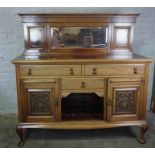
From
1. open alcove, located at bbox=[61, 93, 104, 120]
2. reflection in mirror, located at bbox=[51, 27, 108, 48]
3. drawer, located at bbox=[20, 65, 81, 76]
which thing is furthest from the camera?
reflection in mirror, located at bbox=[51, 27, 108, 48]

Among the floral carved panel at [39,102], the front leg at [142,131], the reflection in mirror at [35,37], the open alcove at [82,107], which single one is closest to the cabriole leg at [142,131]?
the front leg at [142,131]

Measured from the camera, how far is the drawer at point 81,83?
76.4 inches

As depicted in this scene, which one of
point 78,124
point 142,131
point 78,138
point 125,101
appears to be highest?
point 125,101

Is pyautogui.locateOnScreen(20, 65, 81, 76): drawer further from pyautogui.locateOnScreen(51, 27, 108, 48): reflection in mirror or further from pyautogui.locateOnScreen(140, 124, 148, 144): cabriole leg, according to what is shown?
pyautogui.locateOnScreen(140, 124, 148, 144): cabriole leg

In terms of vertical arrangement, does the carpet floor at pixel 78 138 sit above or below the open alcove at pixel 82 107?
below

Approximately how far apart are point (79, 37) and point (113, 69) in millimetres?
593

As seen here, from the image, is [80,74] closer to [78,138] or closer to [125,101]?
[125,101]

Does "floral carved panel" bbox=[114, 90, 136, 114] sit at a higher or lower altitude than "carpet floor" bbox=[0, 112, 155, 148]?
higher

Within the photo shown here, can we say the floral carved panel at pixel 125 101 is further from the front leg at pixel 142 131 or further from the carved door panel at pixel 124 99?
the front leg at pixel 142 131

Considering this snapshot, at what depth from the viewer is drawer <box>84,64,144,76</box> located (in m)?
1.93

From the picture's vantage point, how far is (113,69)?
1.94 meters

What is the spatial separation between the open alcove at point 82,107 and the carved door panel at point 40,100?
0.18 m

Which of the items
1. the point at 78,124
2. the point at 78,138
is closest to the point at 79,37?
the point at 78,124

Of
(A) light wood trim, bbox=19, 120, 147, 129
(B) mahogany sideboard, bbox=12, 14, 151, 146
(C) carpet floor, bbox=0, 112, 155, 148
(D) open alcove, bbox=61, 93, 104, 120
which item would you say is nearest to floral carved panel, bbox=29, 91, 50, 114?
(B) mahogany sideboard, bbox=12, 14, 151, 146
